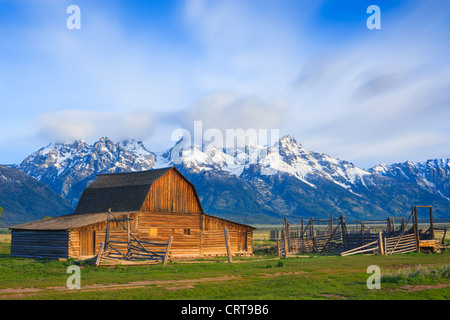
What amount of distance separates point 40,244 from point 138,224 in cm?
882

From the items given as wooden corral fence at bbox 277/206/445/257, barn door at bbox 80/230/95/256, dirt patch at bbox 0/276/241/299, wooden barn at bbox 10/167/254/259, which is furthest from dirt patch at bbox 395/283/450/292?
barn door at bbox 80/230/95/256

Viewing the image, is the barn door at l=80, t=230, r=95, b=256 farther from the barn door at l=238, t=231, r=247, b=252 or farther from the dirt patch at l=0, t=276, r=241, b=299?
the dirt patch at l=0, t=276, r=241, b=299

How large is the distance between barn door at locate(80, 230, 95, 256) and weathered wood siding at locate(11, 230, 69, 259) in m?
1.24

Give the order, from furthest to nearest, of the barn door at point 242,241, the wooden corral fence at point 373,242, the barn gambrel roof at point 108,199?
the barn door at point 242,241
the barn gambrel roof at point 108,199
the wooden corral fence at point 373,242

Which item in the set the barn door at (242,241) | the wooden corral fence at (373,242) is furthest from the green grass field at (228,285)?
the barn door at (242,241)

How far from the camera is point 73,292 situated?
1800cm

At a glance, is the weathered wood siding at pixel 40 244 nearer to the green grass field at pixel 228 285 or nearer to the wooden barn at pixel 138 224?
the wooden barn at pixel 138 224

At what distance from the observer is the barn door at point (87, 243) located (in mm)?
38312

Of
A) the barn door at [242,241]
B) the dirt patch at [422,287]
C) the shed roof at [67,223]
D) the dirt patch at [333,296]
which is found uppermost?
the shed roof at [67,223]

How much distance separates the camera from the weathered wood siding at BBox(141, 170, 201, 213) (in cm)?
4306

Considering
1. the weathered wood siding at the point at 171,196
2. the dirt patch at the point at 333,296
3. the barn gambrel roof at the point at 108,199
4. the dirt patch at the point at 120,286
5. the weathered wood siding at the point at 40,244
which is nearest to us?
the dirt patch at the point at 333,296

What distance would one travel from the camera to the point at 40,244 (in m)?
40.6

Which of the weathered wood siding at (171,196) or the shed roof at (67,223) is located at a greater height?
the weathered wood siding at (171,196)
